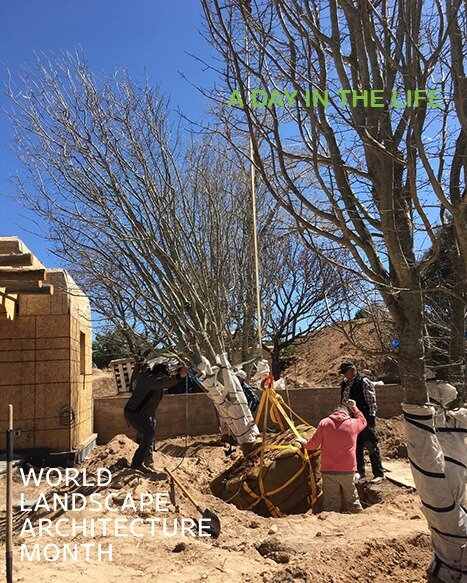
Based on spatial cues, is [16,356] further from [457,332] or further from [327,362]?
[327,362]

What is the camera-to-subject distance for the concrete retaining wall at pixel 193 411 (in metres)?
14.5

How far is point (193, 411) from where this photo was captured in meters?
14.6

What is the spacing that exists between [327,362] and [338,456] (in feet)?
70.3

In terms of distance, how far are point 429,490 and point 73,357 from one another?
27.9 feet

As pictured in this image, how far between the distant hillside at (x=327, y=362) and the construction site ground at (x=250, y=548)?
16.0m

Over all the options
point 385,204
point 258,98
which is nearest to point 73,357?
point 258,98

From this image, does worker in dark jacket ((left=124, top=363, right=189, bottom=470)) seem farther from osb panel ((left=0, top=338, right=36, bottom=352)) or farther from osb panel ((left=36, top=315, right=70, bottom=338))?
osb panel ((left=0, top=338, right=36, bottom=352))

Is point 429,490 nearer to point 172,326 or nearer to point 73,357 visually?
point 172,326

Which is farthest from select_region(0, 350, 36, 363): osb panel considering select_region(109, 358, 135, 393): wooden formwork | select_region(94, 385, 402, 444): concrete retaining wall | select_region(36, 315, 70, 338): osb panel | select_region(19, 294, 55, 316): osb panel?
select_region(109, 358, 135, 393): wooden formwork

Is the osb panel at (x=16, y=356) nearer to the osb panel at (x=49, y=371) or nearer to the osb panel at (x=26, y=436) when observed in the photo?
the osb panel at (x=49, y=371)

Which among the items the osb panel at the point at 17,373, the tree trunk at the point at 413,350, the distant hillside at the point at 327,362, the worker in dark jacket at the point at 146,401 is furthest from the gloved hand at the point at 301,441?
the distant hillside at the point at 327,362

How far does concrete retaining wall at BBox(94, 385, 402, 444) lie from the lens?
571 inches

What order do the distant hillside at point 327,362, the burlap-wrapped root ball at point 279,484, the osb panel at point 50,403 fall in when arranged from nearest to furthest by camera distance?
the burlap-wrapped root ball at point 279,484
the osb panel at point 50,403
the distant hillside at point 327,362

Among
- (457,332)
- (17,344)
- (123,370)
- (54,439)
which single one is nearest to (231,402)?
(54,439)
